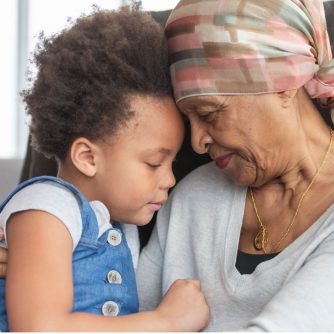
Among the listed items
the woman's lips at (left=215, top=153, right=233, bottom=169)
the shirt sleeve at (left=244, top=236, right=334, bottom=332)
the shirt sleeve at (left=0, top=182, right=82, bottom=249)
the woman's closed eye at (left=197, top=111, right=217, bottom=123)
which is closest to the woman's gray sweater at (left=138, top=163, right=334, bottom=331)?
the shirt sleeve at (left=244, top=236, right=334, bottom=332)

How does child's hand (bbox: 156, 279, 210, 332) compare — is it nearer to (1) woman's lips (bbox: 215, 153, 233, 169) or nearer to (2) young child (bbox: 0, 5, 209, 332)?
(2) young child (bbox: 0, 5, 209, 332)

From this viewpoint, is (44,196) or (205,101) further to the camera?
(205,101)

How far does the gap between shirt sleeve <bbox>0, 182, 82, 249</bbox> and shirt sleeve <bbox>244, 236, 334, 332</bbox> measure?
43 centimetres

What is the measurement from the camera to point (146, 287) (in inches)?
72.9

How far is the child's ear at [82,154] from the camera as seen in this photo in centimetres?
161

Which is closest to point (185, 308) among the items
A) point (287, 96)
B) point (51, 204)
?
point (51, 204)

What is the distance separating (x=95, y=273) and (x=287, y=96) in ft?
1.95

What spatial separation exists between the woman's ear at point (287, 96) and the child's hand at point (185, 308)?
47 centimetres

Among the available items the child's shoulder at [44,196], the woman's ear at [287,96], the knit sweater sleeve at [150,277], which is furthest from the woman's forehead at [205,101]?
the knit sweater sleeve at [150,277]

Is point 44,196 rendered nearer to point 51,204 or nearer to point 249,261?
point 51,204

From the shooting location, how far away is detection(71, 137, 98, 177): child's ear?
5.28ft

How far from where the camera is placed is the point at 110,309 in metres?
1.54

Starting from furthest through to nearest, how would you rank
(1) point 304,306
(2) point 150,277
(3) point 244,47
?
(2) point 150,277 < (3) point 244,47 < (1) point 304,306

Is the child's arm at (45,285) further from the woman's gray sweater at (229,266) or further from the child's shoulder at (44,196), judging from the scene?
the woman's gray sweater at (229,266)
